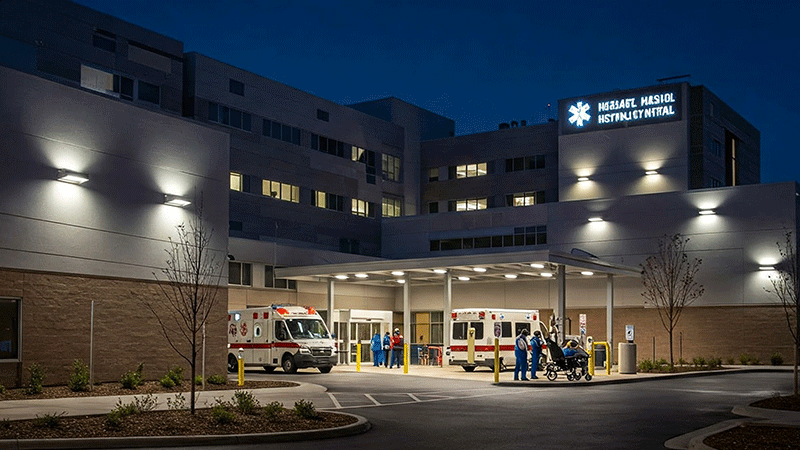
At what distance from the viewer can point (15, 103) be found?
2392 cm

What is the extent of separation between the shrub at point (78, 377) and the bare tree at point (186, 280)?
2.85 m

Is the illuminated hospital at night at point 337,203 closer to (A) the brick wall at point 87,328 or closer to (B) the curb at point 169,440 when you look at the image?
(A) the brick wall at point 87,328

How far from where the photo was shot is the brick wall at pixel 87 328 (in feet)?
78.5

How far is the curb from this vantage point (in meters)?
13.4

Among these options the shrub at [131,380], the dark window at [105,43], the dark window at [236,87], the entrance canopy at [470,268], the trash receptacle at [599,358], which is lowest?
the trash receptacle at [599,358]

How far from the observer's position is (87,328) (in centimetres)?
2562

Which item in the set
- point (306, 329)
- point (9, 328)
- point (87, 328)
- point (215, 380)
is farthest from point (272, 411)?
point (306, 329)

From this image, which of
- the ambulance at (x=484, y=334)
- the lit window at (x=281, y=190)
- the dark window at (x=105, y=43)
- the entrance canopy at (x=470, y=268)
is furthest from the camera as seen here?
the lit window at (x=281, y=190)

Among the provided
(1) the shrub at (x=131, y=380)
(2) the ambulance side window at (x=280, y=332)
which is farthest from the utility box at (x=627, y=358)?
(1) the shrub at (x=131, y=380)

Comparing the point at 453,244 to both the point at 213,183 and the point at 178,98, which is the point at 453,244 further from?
the point at 213,183

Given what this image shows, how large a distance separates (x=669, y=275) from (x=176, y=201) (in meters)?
30.5

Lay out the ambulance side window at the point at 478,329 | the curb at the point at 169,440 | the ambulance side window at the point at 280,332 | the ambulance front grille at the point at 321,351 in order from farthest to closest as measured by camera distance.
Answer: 1. the ambulance side window at the point at 478,329
2. the ambulance side window at the point at 280,332
3. the ambulance front grille at the point at 321,351
4. the curb at the point at 169,440

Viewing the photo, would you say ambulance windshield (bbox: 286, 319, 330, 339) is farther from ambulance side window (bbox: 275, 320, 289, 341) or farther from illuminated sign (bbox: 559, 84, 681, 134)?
illuminated sign (bbox: 559, 84, 681, 134)

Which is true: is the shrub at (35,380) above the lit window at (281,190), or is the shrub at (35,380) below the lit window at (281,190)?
below
